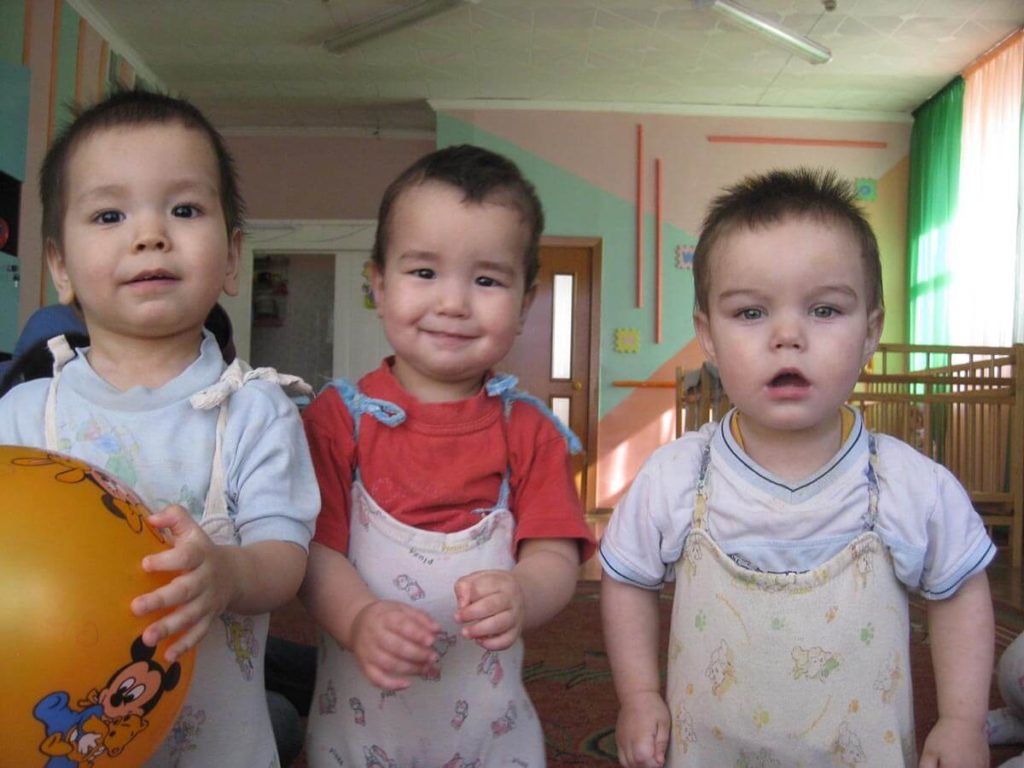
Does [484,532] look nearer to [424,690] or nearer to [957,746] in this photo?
[424,690]

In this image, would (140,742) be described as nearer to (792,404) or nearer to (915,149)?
(792,404)

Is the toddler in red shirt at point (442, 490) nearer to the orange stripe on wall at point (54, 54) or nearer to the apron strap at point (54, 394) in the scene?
the apron strap at point (54, 394)

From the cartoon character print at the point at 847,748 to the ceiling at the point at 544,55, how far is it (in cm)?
456

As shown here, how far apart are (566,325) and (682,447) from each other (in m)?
5.50

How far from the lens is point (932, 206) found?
588 centimetres

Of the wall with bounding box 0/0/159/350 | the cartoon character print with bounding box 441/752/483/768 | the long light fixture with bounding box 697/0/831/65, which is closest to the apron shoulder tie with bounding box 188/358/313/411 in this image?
the cartoon character print with bounding box 441/752/483/768

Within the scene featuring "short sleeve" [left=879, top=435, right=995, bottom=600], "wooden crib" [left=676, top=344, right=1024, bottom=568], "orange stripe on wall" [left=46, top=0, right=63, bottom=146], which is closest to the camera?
"short sleeve" [left=879, top=435, right=995, bottom=600]

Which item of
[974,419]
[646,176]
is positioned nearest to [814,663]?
[974,419]

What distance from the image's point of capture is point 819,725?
918 mm

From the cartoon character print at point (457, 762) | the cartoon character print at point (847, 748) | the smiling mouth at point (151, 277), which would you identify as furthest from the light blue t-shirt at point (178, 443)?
the cartoon character print at point (847, 748)

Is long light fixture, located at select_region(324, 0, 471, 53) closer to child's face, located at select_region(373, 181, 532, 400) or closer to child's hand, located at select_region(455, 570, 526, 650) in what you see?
child's face, located at select_region(373, 181, 532, 400)

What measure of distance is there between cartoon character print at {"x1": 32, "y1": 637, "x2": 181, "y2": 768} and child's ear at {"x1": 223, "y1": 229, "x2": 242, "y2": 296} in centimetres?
45

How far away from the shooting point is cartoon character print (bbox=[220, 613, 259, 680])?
0.89 meters

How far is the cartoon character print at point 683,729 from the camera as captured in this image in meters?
0.96
